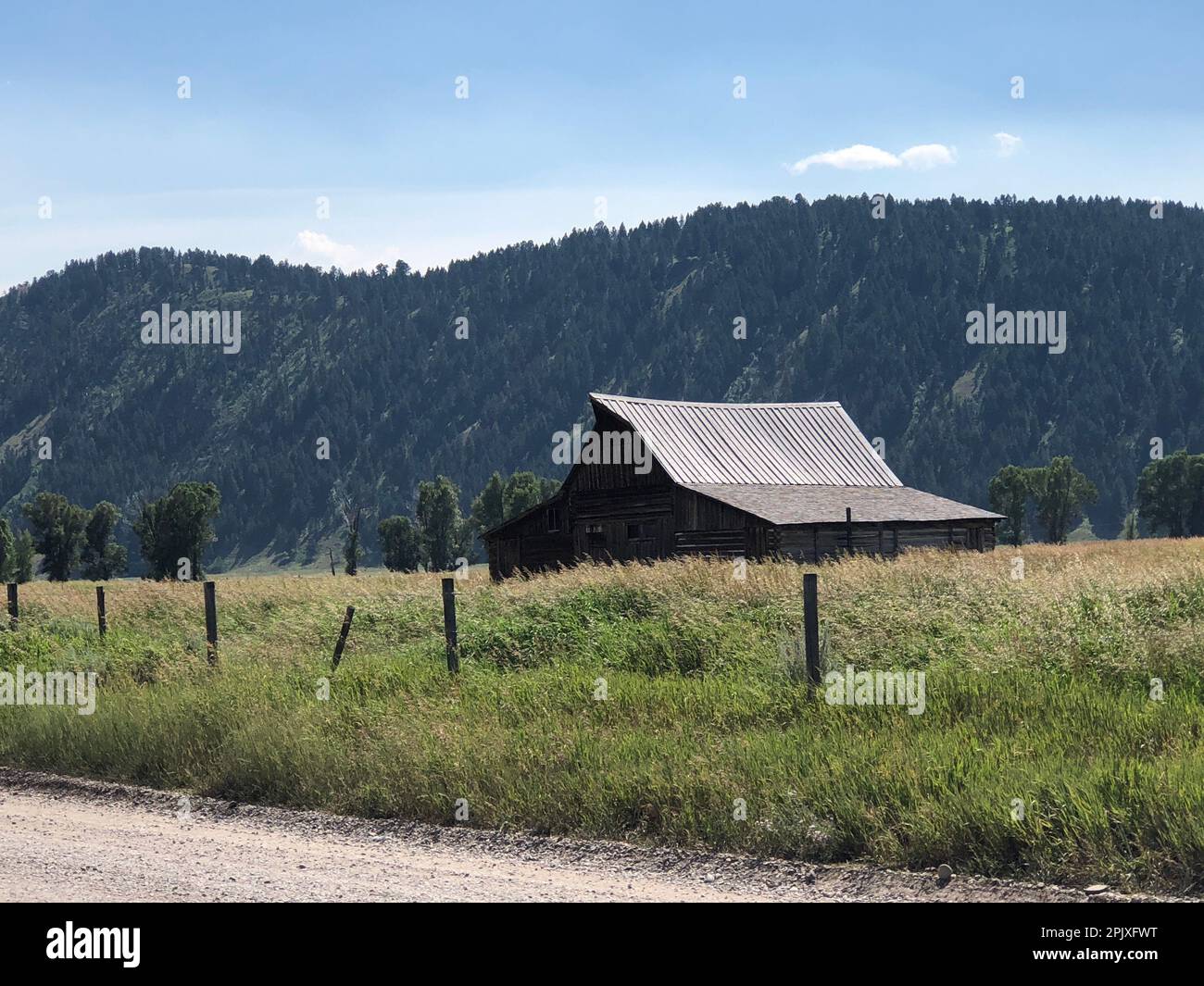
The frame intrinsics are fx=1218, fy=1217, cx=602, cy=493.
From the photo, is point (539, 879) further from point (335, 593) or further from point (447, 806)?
point (335, 593)

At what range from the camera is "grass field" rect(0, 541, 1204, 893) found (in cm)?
788

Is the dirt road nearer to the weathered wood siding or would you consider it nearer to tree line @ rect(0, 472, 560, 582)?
the weathered wood siding

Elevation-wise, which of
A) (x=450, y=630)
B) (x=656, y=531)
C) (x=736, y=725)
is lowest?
(x=736, y=725)

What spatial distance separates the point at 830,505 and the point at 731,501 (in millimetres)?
3680

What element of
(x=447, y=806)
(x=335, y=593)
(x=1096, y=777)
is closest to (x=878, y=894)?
(x=1096, y=777)

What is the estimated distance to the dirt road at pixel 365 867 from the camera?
743 cm

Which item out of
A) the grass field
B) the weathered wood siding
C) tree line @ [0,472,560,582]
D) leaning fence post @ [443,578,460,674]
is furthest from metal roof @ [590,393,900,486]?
tree line @ [0,472,560,582]

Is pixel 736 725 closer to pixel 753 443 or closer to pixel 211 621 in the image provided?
pixel 211 621

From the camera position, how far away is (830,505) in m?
38.7

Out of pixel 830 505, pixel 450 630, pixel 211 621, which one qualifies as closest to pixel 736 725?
pixel 450 630

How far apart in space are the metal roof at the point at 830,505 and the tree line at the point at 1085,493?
270 ft

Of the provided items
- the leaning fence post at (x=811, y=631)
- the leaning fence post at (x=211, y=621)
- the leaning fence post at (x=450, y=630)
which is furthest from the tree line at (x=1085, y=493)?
the leaning fence post at (x=811, y=631)

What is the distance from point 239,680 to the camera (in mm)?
13914

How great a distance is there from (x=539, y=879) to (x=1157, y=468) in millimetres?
131205
